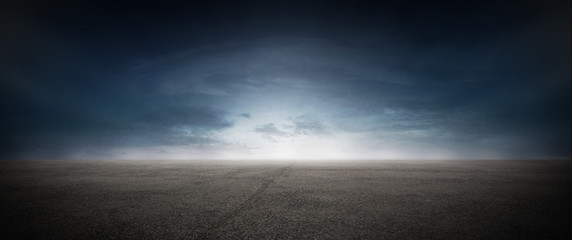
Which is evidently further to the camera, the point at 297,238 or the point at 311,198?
the point at 311,198

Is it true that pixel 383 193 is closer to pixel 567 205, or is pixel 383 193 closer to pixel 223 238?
pixel 567 205

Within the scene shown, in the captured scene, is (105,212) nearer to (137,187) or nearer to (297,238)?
(137,187)

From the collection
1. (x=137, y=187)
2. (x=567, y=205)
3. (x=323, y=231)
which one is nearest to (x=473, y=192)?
(x=567, y=205)

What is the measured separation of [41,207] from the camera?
15.0 ft

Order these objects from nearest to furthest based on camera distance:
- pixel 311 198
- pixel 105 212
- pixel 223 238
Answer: pixel 223 238, pixel 105 212, pixel 311 198

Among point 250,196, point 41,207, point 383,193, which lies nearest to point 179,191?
point 250,196

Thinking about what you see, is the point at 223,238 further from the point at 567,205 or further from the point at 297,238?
the point at 567,205

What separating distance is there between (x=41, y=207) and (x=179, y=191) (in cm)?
262

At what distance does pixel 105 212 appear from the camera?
4258 mm

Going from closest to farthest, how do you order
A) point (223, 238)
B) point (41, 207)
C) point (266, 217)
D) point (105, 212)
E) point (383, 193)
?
point (223, 238)
point (266, 217)
point (105, 212)
point (41, 207)
point (383, 193)

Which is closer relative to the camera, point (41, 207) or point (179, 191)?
point (41, 207)

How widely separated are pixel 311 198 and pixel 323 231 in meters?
2.13

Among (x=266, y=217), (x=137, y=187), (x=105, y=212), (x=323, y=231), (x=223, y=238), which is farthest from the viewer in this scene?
(x=137, y=187)

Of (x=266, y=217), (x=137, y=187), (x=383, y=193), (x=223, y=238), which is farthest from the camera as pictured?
(x=137, y=187)
